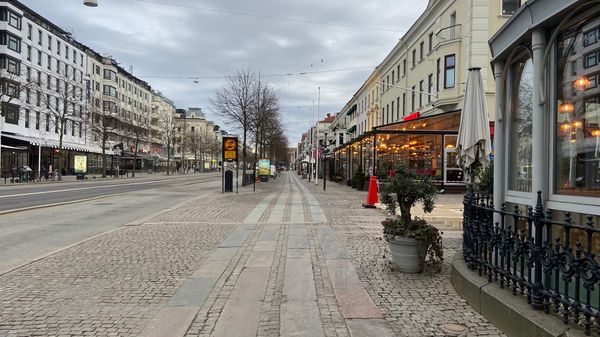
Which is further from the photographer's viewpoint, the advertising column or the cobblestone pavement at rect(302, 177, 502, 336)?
the advertising column

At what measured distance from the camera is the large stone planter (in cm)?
630

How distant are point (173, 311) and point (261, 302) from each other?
3.32ft

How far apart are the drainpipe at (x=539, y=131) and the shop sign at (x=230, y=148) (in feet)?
69.5

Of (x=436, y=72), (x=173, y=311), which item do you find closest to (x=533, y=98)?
(x=173, y=311)

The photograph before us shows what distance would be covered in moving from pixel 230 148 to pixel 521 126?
21009mm

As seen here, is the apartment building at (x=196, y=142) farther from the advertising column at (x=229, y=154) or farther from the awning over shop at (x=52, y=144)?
the advertising column at (x=229, y=154)

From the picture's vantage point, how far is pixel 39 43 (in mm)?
53844

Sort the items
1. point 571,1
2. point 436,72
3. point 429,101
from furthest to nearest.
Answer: point 429,101, point 436,72, point 571,1

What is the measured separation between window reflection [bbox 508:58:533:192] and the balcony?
22827 millimetres

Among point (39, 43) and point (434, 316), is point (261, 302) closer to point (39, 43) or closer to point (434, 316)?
point (434, 316)

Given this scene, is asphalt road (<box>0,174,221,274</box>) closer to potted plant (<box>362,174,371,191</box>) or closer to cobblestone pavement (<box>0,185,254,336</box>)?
cobblestone pavement (<box>0,185,254,336</box>)

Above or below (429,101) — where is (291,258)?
below

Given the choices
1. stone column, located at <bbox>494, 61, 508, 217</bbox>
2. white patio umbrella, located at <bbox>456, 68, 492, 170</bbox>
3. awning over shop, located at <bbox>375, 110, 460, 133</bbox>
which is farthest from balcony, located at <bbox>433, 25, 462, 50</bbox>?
stone column, located at <bbox>494, 61, 508, 217</bbox>

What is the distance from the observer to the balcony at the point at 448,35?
86.1ft
